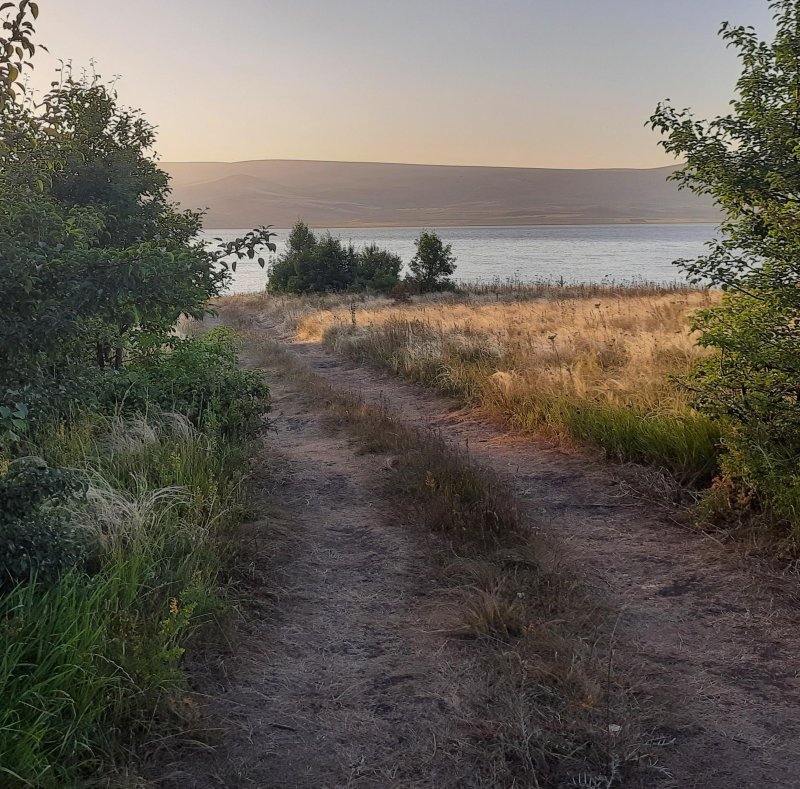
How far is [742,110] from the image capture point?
5.27 metres

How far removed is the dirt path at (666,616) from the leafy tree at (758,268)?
926mm

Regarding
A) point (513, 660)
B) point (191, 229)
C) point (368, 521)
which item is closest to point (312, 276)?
point (191, 229)

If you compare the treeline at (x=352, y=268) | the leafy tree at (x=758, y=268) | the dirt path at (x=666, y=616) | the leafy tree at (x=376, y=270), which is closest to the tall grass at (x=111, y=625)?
the dirt path at (x=666, y=616)

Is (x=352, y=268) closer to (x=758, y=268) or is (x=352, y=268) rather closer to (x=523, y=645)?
(x=758, y=268)

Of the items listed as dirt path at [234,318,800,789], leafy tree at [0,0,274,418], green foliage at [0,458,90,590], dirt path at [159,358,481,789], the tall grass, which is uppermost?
leafy tree at [0,0,274,418]

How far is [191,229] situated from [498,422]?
16.9 feet

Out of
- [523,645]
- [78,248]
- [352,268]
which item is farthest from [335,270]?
[523,645]

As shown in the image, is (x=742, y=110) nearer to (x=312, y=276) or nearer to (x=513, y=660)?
(x=513, y=660)

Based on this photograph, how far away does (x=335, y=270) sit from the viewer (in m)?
40.2

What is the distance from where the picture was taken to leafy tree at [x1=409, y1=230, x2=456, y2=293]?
35.9m

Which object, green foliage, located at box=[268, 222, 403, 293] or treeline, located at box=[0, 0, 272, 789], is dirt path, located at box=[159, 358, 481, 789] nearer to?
treeline, located at box=[0, 0, 272, 789]

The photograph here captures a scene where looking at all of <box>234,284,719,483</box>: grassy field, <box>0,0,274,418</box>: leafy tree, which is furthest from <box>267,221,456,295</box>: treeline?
<box>0,0,274,418</box>: leafy tree

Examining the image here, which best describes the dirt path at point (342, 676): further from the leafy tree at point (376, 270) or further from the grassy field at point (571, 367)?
the leafy tree at point (376, 270)

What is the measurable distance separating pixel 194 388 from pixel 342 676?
4.84m
